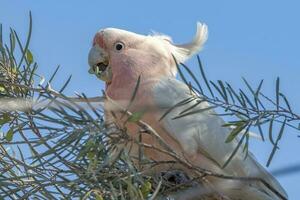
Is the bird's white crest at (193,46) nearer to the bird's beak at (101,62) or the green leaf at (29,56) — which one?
the bird's beak at (101,62)

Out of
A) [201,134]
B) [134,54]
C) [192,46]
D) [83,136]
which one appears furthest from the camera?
[192,46]

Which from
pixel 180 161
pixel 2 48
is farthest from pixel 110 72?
pixel 180 161

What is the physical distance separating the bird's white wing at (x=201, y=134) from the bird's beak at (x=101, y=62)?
0.35 meters

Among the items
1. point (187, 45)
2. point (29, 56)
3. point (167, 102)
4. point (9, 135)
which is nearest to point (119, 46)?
point (187, 45)

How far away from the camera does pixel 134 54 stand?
114 inches

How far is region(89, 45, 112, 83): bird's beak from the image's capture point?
2.88m

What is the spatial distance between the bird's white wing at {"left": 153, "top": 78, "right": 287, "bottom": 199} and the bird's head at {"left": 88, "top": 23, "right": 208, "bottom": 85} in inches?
9.1

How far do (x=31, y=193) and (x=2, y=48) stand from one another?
47 centimetres

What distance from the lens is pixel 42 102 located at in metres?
1.62

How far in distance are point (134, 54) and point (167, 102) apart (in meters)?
0.48

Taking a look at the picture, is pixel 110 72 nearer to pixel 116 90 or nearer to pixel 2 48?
pixel 116 90

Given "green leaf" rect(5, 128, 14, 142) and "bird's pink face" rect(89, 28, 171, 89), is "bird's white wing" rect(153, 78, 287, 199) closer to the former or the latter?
"bird's pink face" rect(89, 28, 171, 89)

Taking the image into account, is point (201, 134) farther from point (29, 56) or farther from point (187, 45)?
point (29, 56)

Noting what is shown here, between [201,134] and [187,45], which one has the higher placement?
[187,45]
